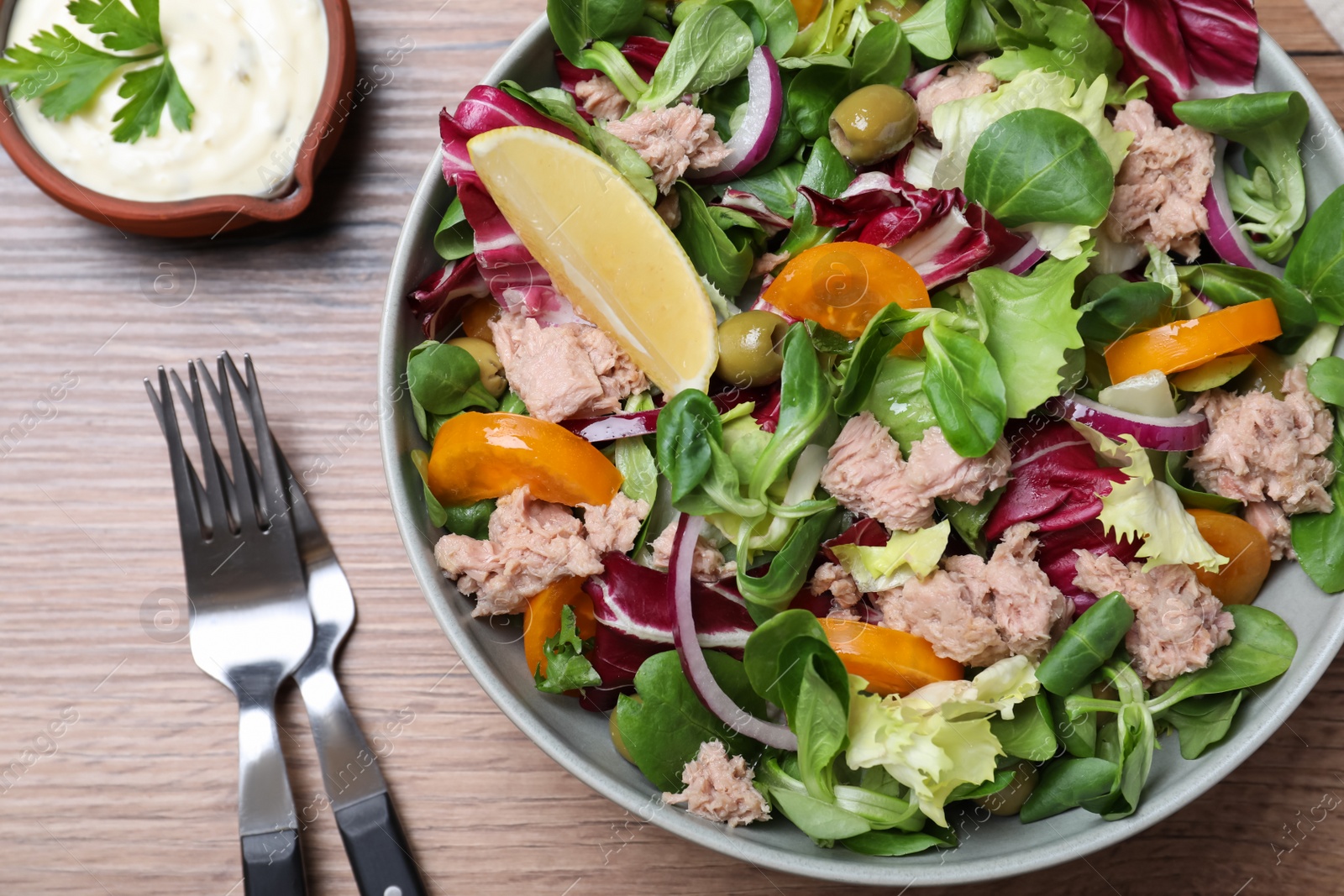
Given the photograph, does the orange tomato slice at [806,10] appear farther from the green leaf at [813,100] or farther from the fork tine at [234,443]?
the fork tine at [234,443]

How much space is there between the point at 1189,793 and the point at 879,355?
0.89 m

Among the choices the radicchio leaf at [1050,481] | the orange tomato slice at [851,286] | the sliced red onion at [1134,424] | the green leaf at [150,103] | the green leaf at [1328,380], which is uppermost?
the green leaf at [150,103]

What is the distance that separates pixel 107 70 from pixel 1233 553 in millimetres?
2493

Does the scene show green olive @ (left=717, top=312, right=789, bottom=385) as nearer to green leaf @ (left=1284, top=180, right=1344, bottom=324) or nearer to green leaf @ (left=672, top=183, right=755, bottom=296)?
green leaf @ (left=672, top=183, right=755, bottom=296)

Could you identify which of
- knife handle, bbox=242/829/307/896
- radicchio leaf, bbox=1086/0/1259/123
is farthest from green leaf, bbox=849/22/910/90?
knife handle, bbox=242/829/307/896

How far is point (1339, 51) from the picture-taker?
2.02 m

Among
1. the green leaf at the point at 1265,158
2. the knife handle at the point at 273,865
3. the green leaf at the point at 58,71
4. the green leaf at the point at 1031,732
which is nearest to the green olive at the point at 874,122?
the green leaf at the point at 1265,158

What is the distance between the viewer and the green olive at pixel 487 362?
171 cm

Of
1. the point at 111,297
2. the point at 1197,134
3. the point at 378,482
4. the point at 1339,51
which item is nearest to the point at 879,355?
the point at 1197,134

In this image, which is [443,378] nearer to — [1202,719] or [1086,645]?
[1086,645]

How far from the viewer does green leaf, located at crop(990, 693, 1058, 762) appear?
5.12 feet

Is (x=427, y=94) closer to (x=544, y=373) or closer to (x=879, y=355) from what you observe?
(x=544, y=373)

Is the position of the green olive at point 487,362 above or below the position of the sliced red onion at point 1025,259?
below

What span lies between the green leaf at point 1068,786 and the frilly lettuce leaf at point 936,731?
165mm
